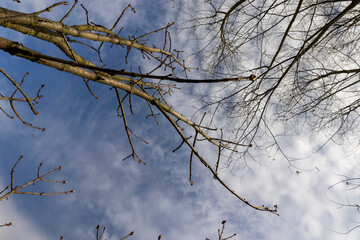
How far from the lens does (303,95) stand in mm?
3498

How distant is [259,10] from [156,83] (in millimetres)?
1700

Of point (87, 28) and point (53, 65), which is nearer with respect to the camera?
point (53, 65)

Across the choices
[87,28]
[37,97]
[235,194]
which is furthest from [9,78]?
[235,194]

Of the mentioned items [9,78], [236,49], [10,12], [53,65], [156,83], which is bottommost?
[53,65]

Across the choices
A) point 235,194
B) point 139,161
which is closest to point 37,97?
point 139,161

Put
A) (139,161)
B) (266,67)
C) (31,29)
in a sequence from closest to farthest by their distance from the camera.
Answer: (31,29) → (139,161) → (266,67)

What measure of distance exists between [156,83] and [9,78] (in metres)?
1.48

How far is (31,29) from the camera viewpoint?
86.3 inches

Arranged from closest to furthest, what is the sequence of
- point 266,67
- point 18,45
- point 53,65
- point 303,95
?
point 18,45, point 53,65, point 266,67, point 303,95

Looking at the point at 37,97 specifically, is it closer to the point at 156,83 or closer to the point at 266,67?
the point at 156,83

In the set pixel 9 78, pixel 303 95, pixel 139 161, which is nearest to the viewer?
pixel 9 78

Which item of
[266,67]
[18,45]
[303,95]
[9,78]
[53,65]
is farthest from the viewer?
[303,95]

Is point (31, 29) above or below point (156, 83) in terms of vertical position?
below

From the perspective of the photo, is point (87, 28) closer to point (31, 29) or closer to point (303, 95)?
point (31, 29)
